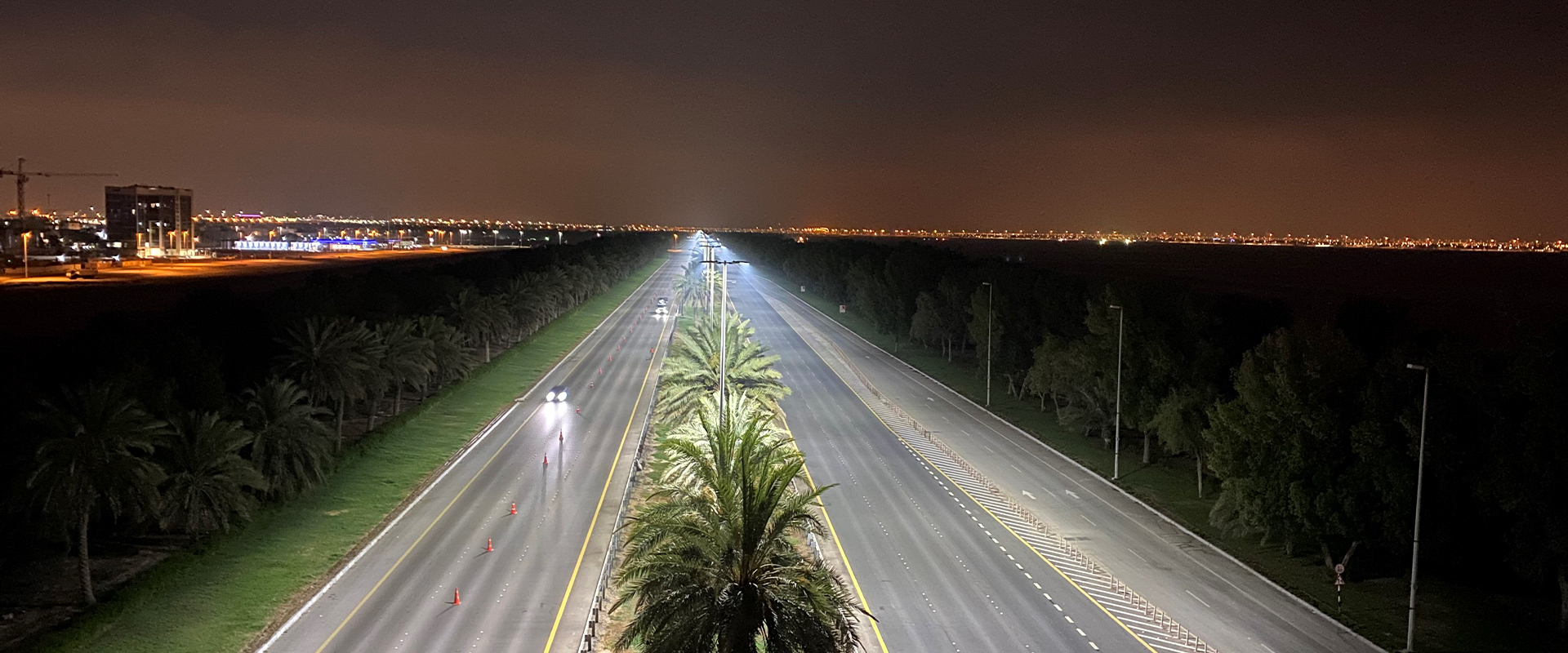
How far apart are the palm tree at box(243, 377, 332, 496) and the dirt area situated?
4.54 m

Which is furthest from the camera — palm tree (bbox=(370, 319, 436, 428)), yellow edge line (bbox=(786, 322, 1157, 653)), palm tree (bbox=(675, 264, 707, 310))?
palm tree (bbox=(675, 264, 707, 310))

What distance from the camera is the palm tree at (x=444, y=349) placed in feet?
211

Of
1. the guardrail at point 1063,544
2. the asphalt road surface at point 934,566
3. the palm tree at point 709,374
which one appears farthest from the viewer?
the palm tree at point 709,374

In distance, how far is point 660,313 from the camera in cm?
11438

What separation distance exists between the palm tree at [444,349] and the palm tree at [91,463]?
1260 inches

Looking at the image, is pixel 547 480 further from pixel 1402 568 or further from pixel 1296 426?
pixel 1402 568

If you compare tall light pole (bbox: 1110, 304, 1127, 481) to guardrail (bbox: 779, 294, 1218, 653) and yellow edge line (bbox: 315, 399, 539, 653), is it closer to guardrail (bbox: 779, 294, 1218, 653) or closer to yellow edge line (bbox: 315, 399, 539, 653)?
guardrail (bbox: 779, 294, 1218, 653)

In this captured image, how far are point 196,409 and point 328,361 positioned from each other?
11895 mm

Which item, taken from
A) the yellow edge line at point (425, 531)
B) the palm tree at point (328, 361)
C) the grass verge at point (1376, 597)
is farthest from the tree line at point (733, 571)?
the palm tree at point (328, 361)

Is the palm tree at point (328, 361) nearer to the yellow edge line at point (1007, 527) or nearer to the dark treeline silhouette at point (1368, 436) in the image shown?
the yellow edge line at point (1007, 527)

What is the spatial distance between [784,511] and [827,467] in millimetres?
27329

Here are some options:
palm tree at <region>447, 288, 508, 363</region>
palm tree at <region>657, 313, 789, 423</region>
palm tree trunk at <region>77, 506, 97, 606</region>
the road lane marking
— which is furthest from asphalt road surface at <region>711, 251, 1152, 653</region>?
palm tree at <region>447, 288, 508, 363</region>

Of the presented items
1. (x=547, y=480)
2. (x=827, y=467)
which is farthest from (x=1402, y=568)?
(x=547, y=480)

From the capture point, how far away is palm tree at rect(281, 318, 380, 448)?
158 feet
